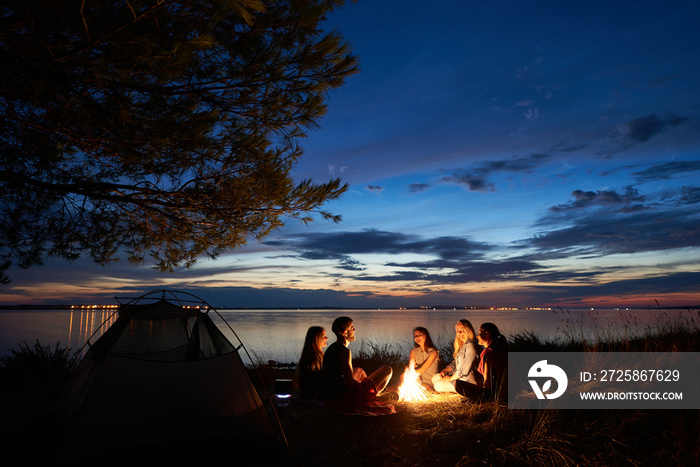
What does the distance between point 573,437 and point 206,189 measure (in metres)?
5.80

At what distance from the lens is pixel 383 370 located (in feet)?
20.9

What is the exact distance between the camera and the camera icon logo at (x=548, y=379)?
18.7ft

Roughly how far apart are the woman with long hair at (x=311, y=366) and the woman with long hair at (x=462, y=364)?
82.2 inches

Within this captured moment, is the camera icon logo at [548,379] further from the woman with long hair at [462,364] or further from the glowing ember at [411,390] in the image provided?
the glowing ember at [411,390]

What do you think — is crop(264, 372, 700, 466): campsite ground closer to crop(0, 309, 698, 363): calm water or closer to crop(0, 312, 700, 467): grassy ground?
crop(0, 312, 700, 467): grassy ground

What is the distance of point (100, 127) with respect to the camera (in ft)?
17.9

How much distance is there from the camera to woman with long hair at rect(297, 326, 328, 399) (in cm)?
626

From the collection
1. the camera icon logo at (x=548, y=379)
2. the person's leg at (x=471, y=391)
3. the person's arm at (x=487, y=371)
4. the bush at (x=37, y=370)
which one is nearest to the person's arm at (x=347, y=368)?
the person's leg at (x=471, y=391)

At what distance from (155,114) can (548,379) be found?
21.5 feet

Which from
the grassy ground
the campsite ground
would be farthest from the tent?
the campsite ground

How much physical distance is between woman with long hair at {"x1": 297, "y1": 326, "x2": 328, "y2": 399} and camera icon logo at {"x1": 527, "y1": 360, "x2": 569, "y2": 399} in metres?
3.08

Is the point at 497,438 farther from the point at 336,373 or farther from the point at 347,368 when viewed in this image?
the point at 336,373

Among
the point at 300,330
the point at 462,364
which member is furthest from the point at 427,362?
the point at 300,330

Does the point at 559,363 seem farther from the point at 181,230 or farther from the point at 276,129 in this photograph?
the point at 181,230
